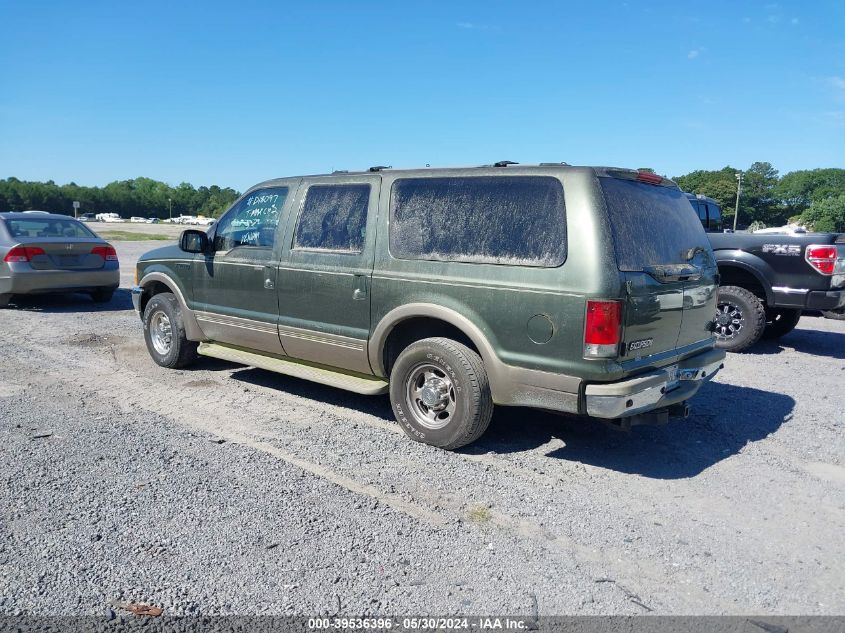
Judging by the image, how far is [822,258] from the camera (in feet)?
25.7

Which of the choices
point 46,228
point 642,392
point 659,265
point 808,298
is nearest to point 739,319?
point 808,298

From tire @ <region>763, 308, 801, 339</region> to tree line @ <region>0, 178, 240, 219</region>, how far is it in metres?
121

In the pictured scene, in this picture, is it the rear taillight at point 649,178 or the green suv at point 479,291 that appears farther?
the rear taillight at point 649,178

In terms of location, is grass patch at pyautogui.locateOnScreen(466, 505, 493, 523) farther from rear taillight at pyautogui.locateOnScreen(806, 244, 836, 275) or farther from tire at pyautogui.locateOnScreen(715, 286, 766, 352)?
rear taillight at pyautogui.locateOnScreen(806, 244, 836, 275)

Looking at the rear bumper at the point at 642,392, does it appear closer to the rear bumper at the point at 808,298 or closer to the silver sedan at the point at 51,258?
the rear bumper at the point at 808,298

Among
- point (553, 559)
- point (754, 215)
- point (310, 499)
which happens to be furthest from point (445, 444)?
point (754, 215)

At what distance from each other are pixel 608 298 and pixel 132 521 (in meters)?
2.96

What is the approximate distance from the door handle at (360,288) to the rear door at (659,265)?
1.92 metres

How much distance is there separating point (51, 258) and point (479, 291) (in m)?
8.86

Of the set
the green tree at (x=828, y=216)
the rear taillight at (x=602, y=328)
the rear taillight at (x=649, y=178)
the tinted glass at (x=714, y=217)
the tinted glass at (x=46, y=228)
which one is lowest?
the green tree at (x=828, y=216)

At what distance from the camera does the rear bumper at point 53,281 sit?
34.0 ft

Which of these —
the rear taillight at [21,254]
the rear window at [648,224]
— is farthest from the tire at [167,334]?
the rear taillight at [21,254]

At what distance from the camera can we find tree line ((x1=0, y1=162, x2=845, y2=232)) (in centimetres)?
9862

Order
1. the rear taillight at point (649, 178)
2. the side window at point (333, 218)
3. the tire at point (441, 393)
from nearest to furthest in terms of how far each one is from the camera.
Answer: the tire at point (441, 393) → the rear taillight at point (649, 178) → the side window at point (333, 218)
